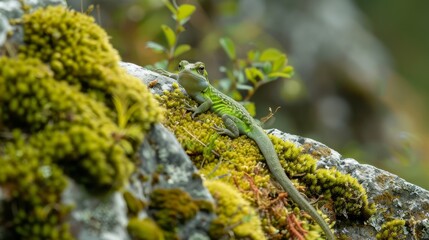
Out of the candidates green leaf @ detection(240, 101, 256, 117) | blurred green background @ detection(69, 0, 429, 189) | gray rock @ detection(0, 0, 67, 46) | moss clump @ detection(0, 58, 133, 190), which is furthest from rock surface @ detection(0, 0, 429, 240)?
blurred green background @ detection(69, 0, 429, 189)

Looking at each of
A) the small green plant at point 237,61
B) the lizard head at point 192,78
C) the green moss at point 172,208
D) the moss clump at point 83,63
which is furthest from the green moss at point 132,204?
the small green plant at point 237,61

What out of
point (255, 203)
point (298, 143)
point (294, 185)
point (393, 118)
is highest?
point (393, 118)

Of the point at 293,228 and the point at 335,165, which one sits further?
the point at 335,165

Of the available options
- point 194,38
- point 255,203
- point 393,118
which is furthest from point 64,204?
point 393,118

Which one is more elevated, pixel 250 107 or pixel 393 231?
pixel 393 231

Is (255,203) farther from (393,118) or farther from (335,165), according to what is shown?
(393,118)

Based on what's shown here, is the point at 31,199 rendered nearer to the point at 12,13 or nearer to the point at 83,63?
the point at 83,63

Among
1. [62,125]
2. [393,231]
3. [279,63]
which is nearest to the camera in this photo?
[62,125]

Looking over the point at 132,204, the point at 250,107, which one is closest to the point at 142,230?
the point at 132,204
